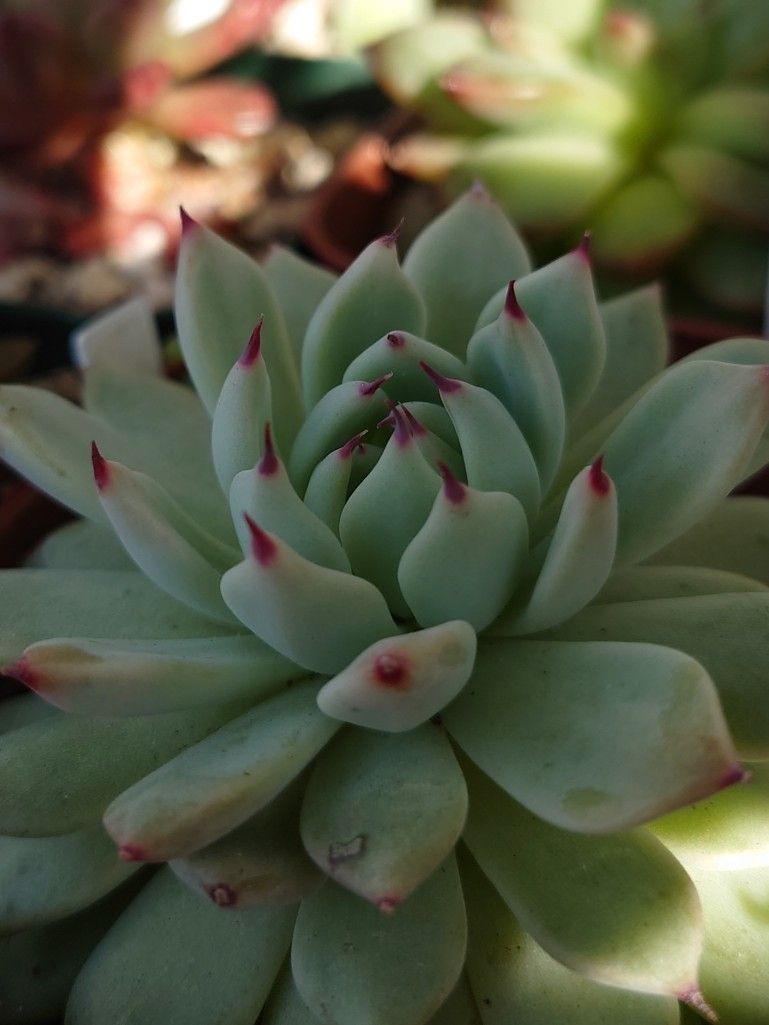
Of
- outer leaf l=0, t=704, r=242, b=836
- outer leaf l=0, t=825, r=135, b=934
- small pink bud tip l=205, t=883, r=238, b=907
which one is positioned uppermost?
small pink bud tip l=205, t=883, r=238, b=907

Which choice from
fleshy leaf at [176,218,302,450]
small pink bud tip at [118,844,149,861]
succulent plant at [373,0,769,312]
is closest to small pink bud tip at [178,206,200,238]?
fleshy leaf at [176,218,302,450]

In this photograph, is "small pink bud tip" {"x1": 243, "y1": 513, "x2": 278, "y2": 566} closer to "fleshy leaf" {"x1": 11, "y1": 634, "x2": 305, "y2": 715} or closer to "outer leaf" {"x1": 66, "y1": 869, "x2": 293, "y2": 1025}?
"fleshy leaf" {"x1": 11, "y1": 634, "x2": 305, "y2": 715}

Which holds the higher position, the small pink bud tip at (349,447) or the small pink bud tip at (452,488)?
the small pink bud tip at (452,488)

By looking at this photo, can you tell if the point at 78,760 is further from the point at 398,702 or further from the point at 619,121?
the point at 619,121

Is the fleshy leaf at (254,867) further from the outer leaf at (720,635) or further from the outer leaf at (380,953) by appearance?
the outer leaf at (720,635)

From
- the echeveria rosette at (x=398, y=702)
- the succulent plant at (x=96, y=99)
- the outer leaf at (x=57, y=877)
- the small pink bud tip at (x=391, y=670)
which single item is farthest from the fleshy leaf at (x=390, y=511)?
the succulent plant at (x=96, y=99)

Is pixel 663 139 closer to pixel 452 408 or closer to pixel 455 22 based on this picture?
pixel 455 22
